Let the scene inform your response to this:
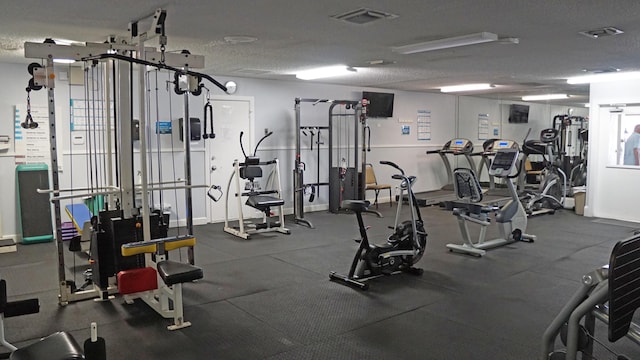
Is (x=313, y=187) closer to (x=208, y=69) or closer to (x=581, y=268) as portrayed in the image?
(x=208, y=69)

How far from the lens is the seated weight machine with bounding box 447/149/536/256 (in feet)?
18.3

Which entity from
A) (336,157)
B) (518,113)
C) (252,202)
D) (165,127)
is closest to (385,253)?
(252,202)

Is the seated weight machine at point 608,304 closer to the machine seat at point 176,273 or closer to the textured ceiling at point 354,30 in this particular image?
the textured ceiling at point 354,30

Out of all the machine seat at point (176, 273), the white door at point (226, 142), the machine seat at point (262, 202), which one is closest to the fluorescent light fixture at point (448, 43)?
the machine seat at point (262, 202)

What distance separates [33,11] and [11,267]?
2.87 metres

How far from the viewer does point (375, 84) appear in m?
8.59

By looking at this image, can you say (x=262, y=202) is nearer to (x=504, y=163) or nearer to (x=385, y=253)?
(x=385, y=253)

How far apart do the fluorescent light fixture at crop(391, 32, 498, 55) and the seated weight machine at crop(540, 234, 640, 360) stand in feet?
8.28

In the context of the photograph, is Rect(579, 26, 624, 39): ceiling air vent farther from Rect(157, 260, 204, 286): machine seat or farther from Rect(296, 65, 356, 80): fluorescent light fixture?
Rect(157, 260, 204, 286): machine seat

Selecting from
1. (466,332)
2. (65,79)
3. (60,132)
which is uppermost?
(65,79)

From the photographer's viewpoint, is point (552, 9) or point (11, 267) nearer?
point (552, 9)

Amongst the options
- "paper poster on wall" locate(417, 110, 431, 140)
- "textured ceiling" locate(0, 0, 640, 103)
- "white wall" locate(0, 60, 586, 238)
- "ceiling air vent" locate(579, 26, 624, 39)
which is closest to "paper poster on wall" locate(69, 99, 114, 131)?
"white wall" locate(0, 60, 586, 238)

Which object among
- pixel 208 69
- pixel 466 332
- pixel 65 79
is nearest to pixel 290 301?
pixel 466 332

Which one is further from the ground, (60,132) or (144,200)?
(60,132)
